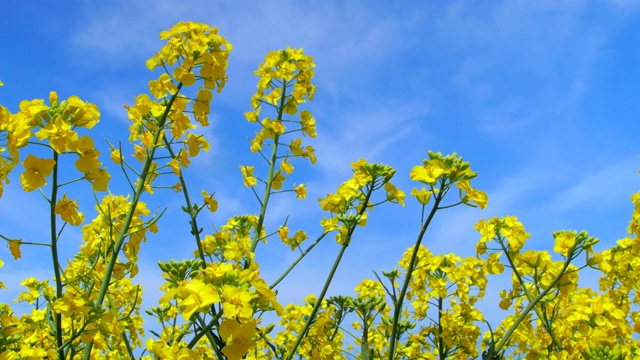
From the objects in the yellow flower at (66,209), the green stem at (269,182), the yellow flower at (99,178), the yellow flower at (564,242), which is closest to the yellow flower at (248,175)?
the green stem at (269,182)

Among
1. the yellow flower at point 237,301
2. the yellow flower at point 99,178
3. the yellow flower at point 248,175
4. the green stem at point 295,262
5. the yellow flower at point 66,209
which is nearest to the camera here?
the yellow flower at point 237,301

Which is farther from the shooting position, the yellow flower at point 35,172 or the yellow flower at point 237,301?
the yellow flower at point 35,172

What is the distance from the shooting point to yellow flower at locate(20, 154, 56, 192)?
2.09 meters

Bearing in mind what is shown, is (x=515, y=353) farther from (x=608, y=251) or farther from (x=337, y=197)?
(x=337, y=197)

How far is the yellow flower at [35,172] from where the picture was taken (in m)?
2.09

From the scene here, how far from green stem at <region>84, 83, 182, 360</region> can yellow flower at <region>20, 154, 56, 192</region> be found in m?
0.49

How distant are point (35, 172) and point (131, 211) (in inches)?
22.4

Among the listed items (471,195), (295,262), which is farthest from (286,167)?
(471,195)

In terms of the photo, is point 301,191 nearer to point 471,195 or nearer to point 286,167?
point 286,167

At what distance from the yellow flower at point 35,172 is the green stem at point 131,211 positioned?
49 cm

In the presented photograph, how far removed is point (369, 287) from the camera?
5.94 meters

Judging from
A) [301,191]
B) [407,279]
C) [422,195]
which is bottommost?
[407,279]

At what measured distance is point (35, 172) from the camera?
2.12 metres

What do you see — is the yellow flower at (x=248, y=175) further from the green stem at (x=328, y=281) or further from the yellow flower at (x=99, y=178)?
the yellow flower at (x=99, y=178)
